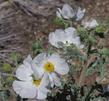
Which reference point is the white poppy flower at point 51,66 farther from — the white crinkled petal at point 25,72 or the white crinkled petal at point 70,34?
the white crinkled petal at point 70,34

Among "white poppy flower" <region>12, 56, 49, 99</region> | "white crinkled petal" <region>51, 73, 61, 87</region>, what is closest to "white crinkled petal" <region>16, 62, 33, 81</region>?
"white poppy flower" <region>12, 56, 49, 99</region>

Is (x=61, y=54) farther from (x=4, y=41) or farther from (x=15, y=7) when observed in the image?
(x=15, y=7)

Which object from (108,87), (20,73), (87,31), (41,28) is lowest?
(41,28)

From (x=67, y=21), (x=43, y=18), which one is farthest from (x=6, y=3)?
(x=67, y=21)

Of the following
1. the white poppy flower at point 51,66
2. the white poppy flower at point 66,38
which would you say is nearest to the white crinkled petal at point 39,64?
the white poppy flower at point 51,66

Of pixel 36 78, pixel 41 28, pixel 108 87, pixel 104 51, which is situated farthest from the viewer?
pixel 41 28

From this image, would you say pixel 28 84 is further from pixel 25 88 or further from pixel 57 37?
pixel 57 37
